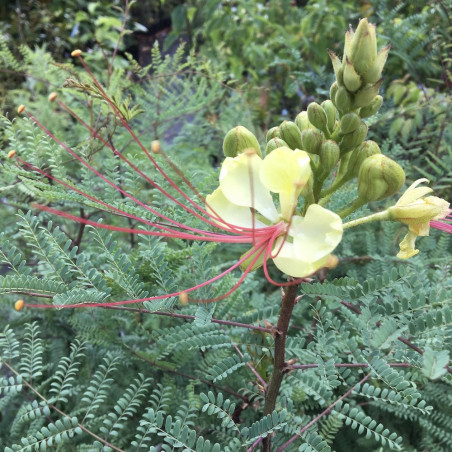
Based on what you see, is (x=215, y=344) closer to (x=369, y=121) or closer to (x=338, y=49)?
(x=369, y=121)

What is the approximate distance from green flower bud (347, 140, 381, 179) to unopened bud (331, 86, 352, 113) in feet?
0.18

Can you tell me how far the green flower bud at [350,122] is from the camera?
→ 62 cm

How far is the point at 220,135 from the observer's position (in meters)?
1.62

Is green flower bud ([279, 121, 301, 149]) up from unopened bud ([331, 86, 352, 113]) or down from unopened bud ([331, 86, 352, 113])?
down

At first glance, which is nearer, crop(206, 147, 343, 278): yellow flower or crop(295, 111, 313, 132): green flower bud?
crop(206, 147, 343, 278): yellow flower

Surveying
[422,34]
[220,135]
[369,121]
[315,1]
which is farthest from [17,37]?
Answer: [369,121]

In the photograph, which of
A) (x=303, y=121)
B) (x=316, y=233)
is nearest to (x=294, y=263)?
(x=316, y=233)

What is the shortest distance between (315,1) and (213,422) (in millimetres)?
1924

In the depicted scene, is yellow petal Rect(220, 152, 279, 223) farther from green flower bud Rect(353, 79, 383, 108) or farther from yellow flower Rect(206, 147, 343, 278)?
green flower bud Rect(353, 79, 383, 108)

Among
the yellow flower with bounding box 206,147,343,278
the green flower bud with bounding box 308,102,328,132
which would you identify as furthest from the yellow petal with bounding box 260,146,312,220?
the green flower bud with bounding box 308,102,328,132

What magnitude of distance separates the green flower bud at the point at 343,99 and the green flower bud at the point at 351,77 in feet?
0.04

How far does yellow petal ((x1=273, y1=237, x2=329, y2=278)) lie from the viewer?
1.77 feet

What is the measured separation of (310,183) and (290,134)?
0.31 ft

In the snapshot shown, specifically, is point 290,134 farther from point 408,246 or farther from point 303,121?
point 408,246
